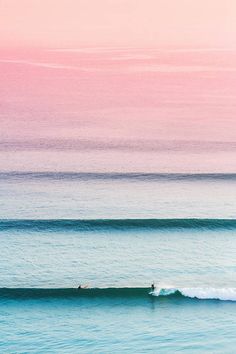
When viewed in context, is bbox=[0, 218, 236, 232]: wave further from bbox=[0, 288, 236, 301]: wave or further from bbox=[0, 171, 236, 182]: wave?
bbox=[0, 288, 236, 301]: wave

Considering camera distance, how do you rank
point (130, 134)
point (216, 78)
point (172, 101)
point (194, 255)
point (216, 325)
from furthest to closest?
point (216, 78) → point (172, 101) → point (130, 134) → point (194, 255) → point (216, 325)

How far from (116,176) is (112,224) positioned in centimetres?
622

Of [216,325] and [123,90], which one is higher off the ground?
[123,90]

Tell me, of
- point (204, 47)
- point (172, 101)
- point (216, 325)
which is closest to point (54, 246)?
point (216, 325)

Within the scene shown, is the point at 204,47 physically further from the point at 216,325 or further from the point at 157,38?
the point at 216,325

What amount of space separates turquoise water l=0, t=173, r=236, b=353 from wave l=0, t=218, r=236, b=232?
38mm

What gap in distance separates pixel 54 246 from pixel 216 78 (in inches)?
1314

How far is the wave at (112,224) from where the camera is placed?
3027 centimetres

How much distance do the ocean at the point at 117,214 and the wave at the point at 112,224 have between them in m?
0.06

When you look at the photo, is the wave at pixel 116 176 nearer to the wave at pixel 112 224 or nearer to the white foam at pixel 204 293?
the wave at pixel 112 224

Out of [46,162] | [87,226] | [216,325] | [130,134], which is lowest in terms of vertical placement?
[216,325]

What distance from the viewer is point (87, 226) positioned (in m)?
30.6

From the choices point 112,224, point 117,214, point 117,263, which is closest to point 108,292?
point 117,263

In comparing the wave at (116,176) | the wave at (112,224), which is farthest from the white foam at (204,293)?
the wave at (116,176)
